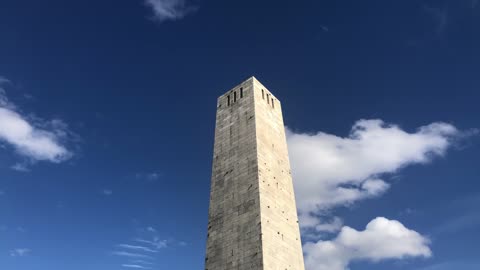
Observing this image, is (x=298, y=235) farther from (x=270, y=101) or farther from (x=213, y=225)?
(x=270, y=101)

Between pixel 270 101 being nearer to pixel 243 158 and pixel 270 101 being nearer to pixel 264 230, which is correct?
pixel 243 158

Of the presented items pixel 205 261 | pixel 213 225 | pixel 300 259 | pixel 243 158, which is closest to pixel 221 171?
pixel 243 158

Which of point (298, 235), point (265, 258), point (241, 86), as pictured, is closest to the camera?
point (265, 258)

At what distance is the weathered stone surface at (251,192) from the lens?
2203 cm

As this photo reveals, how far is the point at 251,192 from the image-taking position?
2380 centimetres

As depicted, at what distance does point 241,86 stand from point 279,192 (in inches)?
416

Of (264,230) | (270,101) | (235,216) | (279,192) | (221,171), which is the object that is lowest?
(264,230)

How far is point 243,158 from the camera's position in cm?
2614

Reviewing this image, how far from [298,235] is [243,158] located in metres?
6.68

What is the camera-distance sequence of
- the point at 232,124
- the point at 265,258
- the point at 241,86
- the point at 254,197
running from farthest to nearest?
1. the point at 241,86
2. the point at 232,124
3. the point at 254,197
4. the point at 265,258

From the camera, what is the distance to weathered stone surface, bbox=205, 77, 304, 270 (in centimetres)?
2203

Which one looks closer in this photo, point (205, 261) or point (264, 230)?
point (264, 230)

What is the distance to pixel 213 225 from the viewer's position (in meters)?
24.7

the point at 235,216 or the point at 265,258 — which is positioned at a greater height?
the point at 235,216
